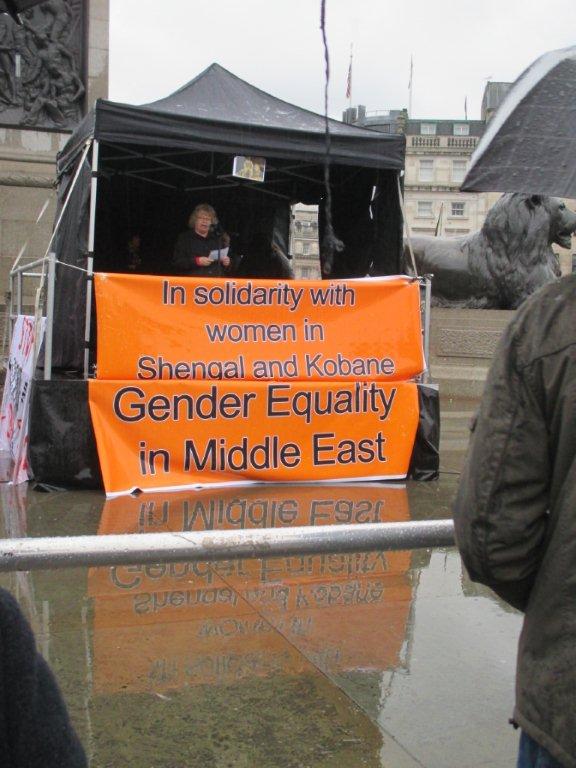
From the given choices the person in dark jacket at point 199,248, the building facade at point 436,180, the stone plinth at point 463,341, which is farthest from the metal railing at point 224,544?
the building facade at point 436,180

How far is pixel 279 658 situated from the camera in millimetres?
3521

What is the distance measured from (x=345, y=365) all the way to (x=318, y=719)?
414 cm

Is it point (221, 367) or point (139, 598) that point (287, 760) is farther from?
point (221, 367)

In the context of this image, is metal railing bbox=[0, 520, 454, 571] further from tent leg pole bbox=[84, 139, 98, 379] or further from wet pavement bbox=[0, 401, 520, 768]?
tent leg pole bbox=[84, 139, 98, 379]

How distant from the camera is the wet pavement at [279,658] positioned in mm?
2855

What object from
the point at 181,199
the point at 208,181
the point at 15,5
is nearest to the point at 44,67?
the point at 181,199

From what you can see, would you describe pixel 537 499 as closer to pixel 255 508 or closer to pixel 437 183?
pixel 255 508

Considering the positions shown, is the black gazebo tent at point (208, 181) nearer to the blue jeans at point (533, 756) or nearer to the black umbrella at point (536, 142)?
the black umbrella at point (536, 142)

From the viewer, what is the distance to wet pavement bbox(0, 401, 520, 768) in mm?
2855

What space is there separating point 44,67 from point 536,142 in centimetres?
1222

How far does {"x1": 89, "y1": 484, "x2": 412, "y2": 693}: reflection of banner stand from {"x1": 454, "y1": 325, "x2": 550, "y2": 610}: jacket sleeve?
1.38m

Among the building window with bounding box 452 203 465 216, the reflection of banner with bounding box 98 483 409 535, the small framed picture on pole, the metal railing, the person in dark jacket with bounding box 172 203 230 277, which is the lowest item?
the reflection of banner with bounding box 98 483 409 535

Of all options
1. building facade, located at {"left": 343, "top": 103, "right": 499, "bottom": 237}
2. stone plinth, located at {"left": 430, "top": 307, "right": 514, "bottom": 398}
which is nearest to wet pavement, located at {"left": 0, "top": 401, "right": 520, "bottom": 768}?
stone plinth, located at {"left": 430, "top": 307, "right": 514, "bottom": 398}

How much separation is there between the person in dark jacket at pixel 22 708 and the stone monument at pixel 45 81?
39.4 feet
